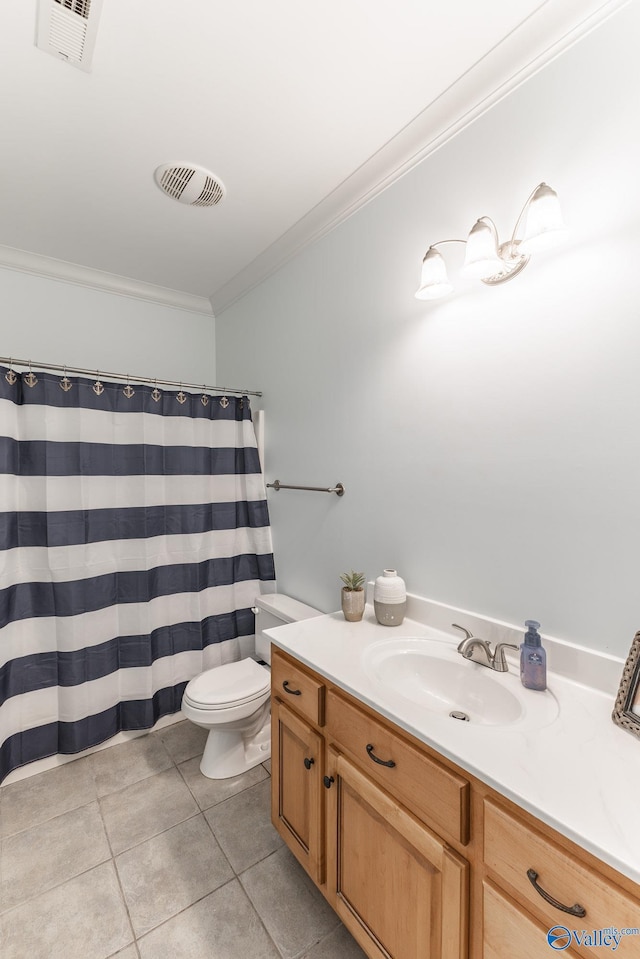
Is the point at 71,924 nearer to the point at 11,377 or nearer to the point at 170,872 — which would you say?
the point at 170,872

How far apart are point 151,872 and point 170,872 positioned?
64 mm

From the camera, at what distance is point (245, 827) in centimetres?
160

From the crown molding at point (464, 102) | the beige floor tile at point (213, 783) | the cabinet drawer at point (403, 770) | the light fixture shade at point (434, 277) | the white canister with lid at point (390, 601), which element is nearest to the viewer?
the cabinet drawer at point (403, 770)

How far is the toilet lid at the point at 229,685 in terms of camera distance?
1758 millimetres

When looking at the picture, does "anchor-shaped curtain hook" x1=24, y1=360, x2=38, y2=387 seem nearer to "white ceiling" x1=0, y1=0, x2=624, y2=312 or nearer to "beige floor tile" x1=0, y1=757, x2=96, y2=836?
"white ceiling" x1=0, y1=0, x2=624, y2=312

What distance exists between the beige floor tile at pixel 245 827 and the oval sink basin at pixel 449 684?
34.9 inches

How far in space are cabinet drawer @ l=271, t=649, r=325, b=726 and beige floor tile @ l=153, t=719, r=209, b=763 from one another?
938 millimetres

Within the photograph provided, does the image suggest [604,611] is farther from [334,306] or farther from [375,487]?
[334,306]

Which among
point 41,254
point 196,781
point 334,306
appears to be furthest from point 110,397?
point 196,781

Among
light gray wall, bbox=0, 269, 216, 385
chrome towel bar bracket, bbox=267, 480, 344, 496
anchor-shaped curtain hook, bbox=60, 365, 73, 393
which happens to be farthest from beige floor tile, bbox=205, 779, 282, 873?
light gray wall, bbox=0, 269, 216, 385

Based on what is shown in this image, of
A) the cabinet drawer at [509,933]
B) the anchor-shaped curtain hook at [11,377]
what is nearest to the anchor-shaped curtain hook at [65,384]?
the anchor-shaped curtain hook at [11,377]

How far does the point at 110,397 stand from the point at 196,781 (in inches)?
70.6

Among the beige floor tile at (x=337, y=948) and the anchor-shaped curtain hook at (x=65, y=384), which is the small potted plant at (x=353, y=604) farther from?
the anchor-shaped curtain hook at (x=65, y=384)

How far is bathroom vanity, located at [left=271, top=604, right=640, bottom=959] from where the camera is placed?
651 millimetres
